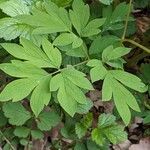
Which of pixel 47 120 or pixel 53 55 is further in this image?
pixel 47 120

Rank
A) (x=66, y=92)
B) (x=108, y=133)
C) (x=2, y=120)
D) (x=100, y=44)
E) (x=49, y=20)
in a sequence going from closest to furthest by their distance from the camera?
(x=66, y=92)
(x=49, y=20)
(x=100, y=44)
(x=108, y=133)
(x=2, y=120)

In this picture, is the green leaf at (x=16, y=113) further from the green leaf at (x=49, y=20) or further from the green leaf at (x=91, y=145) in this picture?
the green leaf at (x=49, y=20)

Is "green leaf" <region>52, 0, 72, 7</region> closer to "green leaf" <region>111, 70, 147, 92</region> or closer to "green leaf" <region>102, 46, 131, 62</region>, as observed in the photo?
"green leaf" <region>102, 46, 131, 62</region>

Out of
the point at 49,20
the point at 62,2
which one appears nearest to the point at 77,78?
the point at 49,20

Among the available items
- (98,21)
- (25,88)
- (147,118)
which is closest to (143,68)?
(147,118)

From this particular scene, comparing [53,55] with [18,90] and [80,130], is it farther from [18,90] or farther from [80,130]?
[80,130]

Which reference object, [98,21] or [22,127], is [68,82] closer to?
[98,21]

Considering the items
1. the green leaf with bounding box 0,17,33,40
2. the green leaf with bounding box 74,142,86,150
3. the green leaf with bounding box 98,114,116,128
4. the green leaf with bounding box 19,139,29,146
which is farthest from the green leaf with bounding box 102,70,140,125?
the green leaf with bounding box 19,139,29,146
